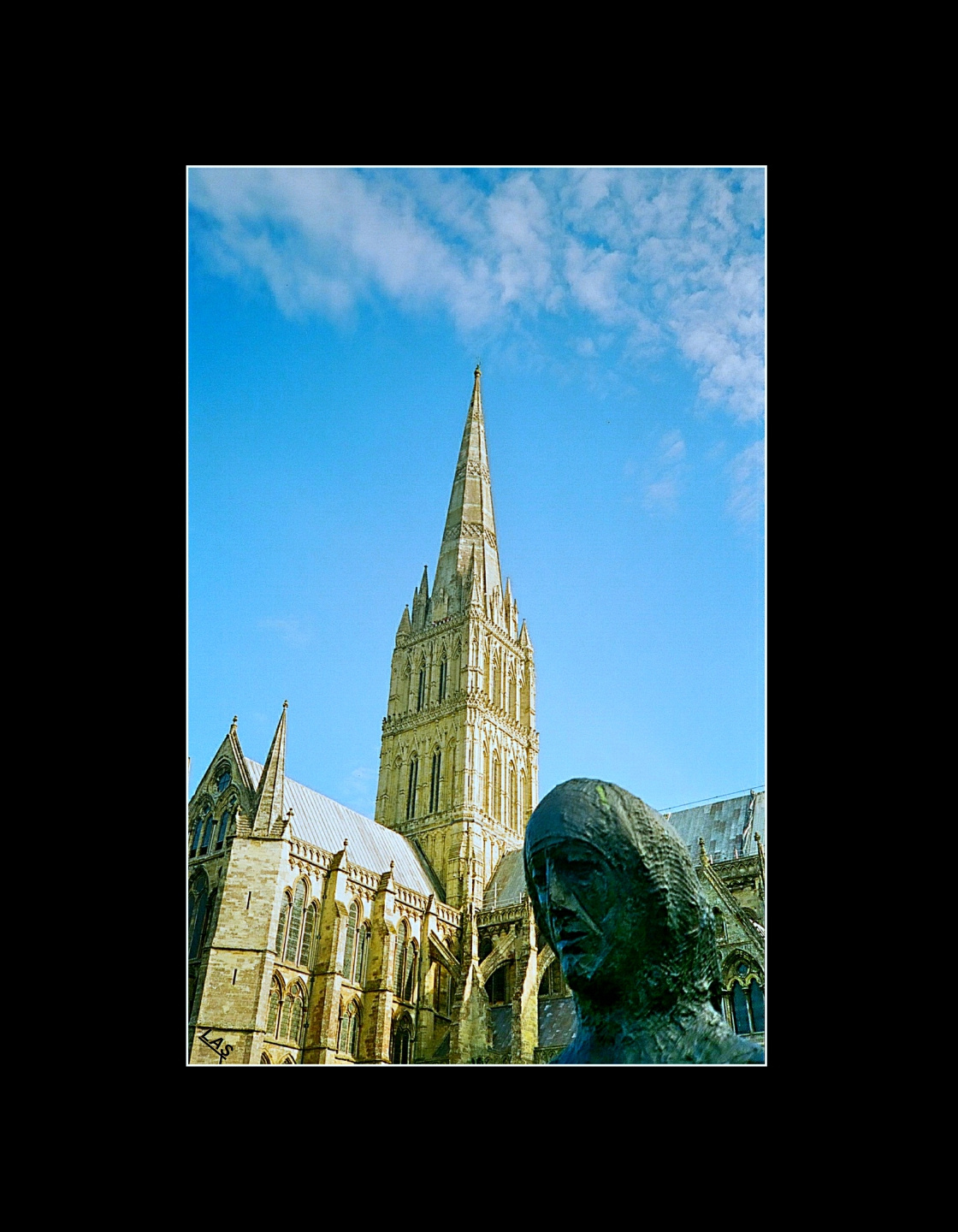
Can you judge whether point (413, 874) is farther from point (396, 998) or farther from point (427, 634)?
point (427, 634)

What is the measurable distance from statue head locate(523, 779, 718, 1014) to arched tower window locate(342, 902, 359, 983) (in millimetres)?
28553

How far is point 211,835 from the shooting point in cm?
3291

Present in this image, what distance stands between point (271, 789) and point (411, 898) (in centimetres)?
750

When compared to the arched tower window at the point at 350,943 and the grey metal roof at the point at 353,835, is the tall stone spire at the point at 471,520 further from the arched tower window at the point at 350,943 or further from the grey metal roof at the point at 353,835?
the arched tower window at the point at 350,943

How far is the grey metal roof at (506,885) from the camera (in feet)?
131

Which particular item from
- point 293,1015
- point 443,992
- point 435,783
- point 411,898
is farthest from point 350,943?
point 435,783

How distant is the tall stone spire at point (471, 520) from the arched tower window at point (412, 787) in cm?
921

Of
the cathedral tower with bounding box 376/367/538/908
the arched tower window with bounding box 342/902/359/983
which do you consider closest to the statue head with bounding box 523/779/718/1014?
the arched tower window with bounding box 342/902/359/983

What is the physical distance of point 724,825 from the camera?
36406 millimetres

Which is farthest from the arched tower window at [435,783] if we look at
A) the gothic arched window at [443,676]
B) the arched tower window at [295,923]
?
the arched tower window at [295,923]

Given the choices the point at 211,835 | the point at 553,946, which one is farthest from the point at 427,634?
the point at 553,946

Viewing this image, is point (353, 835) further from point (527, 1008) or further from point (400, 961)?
point (527, 1008)

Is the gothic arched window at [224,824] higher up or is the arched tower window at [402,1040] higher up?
the gothic arched window at [224,824]
